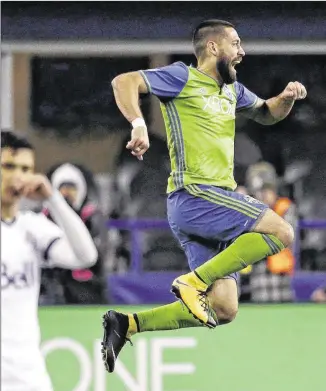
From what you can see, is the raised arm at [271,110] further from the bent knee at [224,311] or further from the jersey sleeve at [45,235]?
the jersey sleeve at [45,235]

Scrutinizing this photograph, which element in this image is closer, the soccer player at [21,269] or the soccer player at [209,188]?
the soccer player at [21,269]

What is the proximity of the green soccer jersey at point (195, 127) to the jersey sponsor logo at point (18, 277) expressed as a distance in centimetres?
104

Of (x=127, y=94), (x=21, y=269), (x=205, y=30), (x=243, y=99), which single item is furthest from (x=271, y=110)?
(x=21, y=269)

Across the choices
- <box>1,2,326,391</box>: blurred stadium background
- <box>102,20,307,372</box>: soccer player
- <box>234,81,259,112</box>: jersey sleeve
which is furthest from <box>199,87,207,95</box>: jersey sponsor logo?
<box>1,2,326,391</box>: blurred stadium background

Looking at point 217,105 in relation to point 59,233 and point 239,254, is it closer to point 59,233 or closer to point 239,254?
point 239,254

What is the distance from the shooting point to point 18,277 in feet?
16.6

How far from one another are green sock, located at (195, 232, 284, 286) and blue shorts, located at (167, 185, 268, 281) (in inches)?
2.0

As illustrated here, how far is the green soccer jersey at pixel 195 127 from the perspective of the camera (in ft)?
19.3

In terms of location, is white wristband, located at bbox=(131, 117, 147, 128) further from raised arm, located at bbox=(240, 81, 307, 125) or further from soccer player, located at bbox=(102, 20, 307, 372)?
raised arm, located at bbox=(240, 81, 307, 125)

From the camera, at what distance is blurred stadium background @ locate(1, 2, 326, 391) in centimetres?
788

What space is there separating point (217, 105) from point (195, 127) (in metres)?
0.16

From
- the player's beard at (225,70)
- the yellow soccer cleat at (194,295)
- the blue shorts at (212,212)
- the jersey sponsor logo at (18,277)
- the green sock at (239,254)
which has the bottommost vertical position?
the yellow soccer cleat at (194,295)

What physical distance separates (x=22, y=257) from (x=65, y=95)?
5862 millimetres

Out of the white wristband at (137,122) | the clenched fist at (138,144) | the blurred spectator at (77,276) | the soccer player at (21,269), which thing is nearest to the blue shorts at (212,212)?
the white wristband at (137,122)
